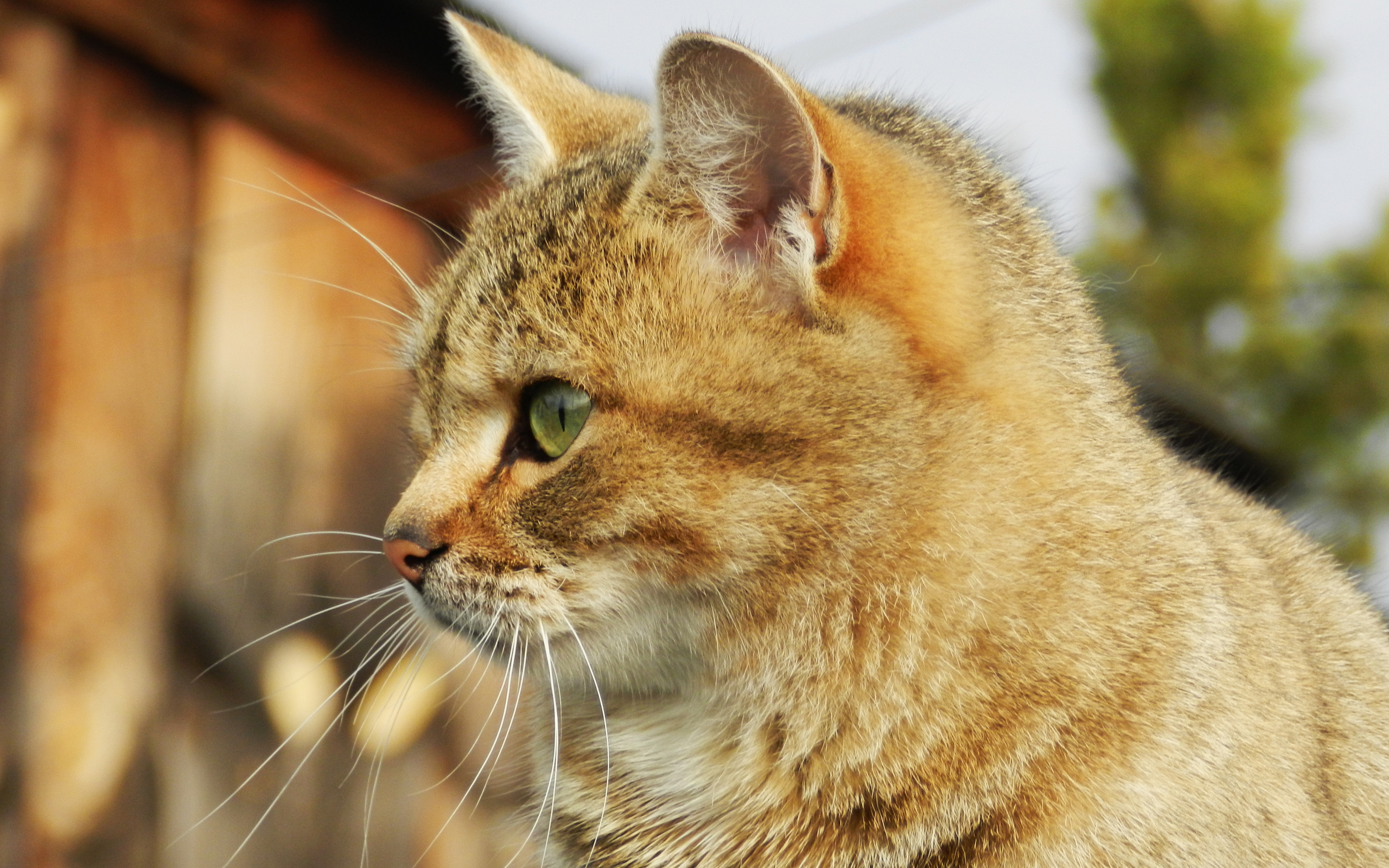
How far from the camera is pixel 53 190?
3.09 m

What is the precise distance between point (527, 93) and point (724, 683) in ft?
4.18

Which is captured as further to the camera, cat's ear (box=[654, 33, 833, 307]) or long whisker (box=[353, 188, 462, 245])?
long whisker (box=[353, 188, 462, 245])

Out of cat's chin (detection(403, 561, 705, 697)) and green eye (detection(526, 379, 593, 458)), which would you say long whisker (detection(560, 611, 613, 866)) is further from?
green eye (detection(526, 379, 593, 458))

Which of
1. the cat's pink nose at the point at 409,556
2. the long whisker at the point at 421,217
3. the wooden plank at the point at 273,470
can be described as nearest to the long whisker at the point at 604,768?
the cat's pink nose at the point at 409,556

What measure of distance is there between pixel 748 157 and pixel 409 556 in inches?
31.0

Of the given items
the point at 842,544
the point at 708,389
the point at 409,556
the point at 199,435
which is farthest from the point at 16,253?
the point at 842,544

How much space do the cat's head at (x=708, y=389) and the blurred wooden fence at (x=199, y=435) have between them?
0.96m

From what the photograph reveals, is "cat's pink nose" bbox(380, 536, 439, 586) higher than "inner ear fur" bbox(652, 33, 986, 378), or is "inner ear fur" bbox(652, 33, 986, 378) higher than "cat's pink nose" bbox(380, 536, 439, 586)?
"inner ear fur" bbox(652, 33, 986, 378)

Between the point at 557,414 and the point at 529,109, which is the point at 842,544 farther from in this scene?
the point at 529,109

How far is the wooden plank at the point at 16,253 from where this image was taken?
2977 millimetres

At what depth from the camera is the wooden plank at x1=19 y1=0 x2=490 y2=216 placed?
10.4 feet

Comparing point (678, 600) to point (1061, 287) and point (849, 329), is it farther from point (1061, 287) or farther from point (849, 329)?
point (1061, 287)

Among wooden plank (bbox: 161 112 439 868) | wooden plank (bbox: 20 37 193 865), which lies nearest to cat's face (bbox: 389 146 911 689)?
wooden plank (bbox: 161 112 439 868)

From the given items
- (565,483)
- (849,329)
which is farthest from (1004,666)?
(565,483)
